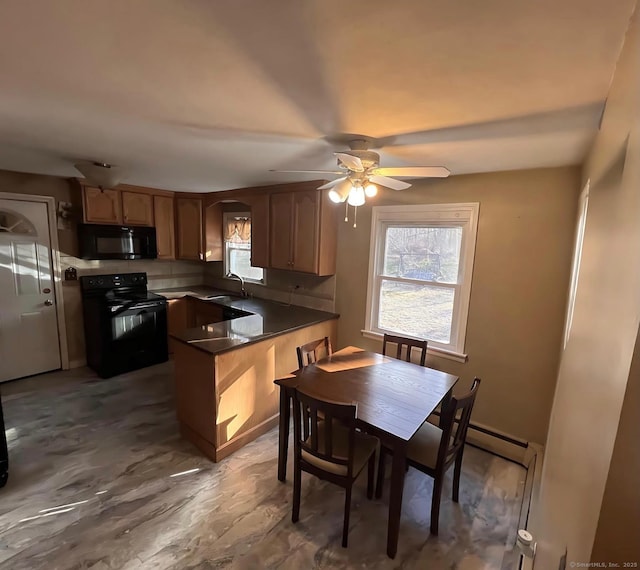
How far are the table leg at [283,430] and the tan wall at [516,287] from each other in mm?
1541

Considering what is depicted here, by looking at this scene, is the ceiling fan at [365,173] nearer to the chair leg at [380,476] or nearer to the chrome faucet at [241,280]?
the chair leg at [380,476]

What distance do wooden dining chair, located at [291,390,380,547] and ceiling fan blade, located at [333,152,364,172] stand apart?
128cm

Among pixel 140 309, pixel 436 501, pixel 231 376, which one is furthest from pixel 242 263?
pixel 436 501

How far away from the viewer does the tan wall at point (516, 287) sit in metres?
2.34

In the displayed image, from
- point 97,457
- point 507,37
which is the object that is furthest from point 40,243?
point 507,37

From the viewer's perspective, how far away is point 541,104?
1.34 metres

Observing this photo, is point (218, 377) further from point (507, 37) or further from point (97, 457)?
point (507, 37)

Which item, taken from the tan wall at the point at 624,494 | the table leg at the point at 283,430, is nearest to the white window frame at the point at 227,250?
the table leg at the point at 283,430

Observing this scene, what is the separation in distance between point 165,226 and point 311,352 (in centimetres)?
313

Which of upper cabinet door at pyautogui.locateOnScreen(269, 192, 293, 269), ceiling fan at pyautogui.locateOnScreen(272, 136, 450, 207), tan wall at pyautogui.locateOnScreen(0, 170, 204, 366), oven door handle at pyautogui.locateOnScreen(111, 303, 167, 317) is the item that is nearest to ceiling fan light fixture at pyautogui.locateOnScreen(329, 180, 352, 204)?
ceiling fan at pyautogui.locateOnScreen(272, 136, 450, 207)

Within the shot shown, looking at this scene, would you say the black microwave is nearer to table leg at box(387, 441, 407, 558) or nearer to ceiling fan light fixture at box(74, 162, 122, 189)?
ceiling fan light fixture at box(74, 162, 122, 189)

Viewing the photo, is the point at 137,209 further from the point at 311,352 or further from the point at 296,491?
the point at 296,491

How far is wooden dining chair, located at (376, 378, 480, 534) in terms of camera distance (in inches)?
70.2

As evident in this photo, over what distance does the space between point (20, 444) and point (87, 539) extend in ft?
4.42
